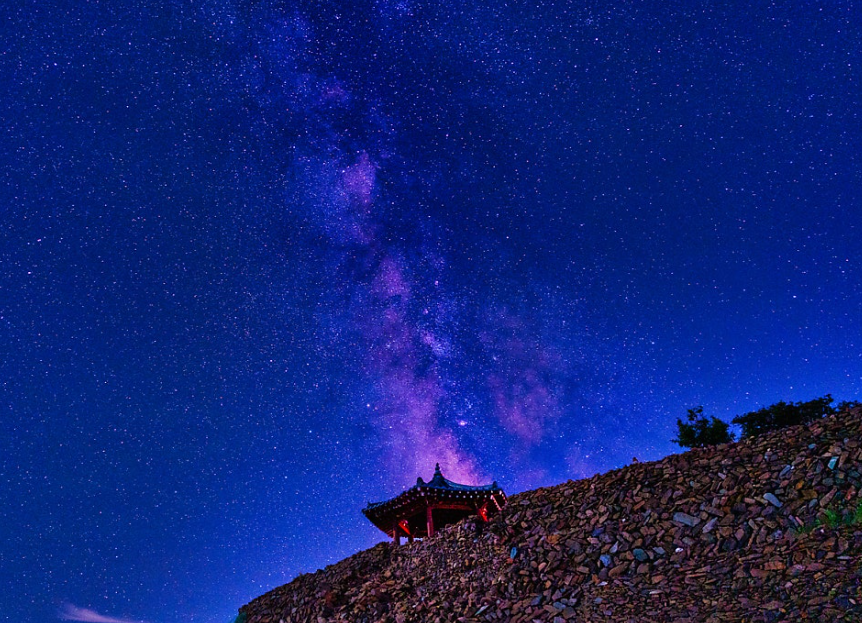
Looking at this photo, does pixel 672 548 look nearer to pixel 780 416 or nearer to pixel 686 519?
pixel 686 519

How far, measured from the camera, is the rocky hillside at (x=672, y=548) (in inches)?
437

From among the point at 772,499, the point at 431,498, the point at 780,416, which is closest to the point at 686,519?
the point at 772,499

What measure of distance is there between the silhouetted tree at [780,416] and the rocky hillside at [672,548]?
15284 mm

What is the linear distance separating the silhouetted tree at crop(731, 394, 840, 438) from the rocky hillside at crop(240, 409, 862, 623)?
1528cm

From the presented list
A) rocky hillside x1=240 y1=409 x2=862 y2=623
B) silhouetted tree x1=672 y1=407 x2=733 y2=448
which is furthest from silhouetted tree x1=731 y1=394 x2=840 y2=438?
rocky hillside x1=240 y1=409 x2=862 y2=623

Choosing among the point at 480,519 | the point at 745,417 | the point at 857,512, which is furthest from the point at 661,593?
the point at 745,417

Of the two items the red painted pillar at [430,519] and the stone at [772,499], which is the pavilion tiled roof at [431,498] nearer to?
the red painted pillar at [430,519]

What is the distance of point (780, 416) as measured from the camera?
2817 centimetres

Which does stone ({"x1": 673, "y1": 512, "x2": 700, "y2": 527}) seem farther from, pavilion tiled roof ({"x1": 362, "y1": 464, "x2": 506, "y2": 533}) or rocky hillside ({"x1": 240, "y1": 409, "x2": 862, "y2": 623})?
pavilion tiled roof ({"x1": 362, "y1": 464, "x2": 506, "y2": 533})

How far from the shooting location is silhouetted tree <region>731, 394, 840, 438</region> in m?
27.3

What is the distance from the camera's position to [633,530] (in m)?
14.8

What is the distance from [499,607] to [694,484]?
6469 mm

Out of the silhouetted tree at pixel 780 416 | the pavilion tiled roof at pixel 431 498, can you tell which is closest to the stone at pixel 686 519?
the pavilion tiled roof at pixel 431 498

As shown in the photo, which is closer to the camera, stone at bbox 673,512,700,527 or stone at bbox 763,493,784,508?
stone at bbox 763,493,784,508
